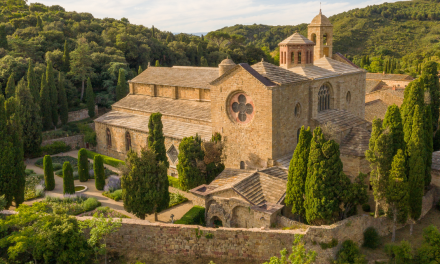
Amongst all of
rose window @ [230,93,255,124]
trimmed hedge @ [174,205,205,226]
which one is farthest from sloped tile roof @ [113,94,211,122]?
trimmed hedge @ [174,205,205,226]

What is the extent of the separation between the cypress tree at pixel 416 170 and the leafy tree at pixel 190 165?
12.3 metres

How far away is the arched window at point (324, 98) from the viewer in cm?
2836

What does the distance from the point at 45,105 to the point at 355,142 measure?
3233 centimetres

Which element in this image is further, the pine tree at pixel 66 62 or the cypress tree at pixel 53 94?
the pine tree at pixel 66 62

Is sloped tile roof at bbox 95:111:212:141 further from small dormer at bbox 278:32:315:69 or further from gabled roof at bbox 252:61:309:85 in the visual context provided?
small dormer at bbox 278:32:315:69

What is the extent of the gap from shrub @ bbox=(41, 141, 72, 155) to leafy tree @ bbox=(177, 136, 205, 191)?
1903 centimetres

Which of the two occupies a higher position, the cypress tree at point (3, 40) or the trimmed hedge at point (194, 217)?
the cypress tree at point (3, 40)

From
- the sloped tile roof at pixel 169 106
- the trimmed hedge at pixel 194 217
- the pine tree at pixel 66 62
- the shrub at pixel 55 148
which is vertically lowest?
the trimmed hedge at pixel 194 217

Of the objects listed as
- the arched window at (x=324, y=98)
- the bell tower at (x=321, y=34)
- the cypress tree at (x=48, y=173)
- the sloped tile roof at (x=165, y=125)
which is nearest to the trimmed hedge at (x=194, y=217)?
the sloped tile roof at (x=165, y=125)

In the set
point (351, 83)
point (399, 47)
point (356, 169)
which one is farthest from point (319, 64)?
point (399, 47)

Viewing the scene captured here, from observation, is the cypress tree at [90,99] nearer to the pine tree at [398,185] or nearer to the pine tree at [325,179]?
the pine tree at [325,179]

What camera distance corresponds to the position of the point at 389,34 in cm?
11981

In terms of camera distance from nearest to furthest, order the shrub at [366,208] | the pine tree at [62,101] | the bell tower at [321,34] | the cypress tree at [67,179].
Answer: the shrub at [366,208]
the cypress tree at [67,179]
the bell tower at [321,34]
the pine tree at [62,101]

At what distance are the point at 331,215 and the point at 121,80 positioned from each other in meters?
38.1
